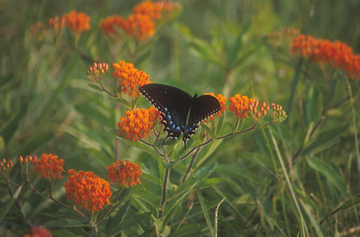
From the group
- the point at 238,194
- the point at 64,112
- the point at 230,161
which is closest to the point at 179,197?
the point at 238,194

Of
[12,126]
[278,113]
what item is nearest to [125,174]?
[278,113]

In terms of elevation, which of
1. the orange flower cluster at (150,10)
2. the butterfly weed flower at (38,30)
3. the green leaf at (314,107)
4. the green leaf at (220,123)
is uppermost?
the orange flower cluster at (150,10)

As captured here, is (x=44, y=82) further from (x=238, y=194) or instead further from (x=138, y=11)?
(x=238, y=194)

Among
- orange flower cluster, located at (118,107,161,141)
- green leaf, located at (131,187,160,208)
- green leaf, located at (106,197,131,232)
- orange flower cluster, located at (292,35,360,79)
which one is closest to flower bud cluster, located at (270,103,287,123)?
orange flower cluster, located at (118,107,161,141)

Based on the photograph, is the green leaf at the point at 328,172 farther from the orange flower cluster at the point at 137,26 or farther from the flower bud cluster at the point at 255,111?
the orange flower cluster at the point at 137,26

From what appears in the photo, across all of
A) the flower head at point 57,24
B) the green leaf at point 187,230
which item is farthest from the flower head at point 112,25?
the green leaf at point 187,230

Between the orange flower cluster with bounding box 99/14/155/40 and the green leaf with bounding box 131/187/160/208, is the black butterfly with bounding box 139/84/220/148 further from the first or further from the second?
the orange flower cluster with bounding box 99/14/155/40
